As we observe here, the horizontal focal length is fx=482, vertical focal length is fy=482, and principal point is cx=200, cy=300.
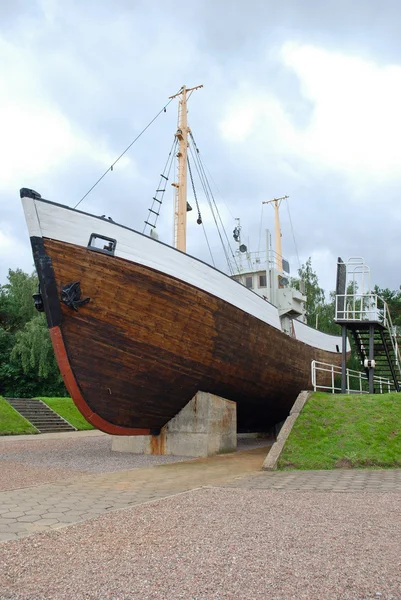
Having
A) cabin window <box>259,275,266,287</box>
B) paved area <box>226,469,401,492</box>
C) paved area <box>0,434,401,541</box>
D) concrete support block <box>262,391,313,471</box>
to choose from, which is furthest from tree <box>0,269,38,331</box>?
paved area <box>226,469,401,492</box>

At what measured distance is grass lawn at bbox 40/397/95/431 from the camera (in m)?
24.0

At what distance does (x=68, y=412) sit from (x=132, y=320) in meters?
17.1

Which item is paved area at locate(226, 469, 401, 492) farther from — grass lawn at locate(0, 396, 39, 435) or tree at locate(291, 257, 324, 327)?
tree at locate(291, 257, 324, 327)

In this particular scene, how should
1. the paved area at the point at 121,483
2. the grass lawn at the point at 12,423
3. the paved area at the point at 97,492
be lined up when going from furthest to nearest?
the grass lawn at the point at 12,423
the paved area at the point at 121,483
the paved area at the point at 97,492

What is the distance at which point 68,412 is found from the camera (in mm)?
25156

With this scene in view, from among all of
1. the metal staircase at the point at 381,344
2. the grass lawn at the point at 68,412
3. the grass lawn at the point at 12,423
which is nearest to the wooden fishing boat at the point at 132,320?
the metal staircase at the point at 381,344

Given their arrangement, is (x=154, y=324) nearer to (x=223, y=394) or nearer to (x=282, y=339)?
(x=223, y=394)

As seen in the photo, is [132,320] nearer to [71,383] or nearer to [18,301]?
[71,383]

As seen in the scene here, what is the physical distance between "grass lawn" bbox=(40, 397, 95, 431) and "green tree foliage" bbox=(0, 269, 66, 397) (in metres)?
4.81

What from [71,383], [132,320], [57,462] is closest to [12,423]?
[57,462]

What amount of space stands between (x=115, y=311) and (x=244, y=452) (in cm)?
562

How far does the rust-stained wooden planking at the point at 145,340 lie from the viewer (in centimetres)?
948

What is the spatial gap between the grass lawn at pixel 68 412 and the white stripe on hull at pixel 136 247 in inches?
566

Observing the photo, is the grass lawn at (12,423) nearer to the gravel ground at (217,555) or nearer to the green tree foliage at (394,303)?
the gravel ground at (217,555)
